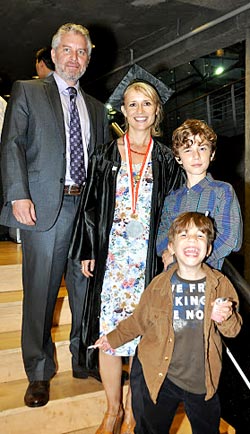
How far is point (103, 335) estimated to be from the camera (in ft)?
6.82

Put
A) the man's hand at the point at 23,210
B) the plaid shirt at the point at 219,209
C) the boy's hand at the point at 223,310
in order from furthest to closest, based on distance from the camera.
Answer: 1. the man's hand at the point at 23,210
2. the plaid shirt at the point at 219,209
3. the boy's hand at the point at 223,310

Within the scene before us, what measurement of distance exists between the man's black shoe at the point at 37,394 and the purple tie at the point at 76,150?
1.04 metres

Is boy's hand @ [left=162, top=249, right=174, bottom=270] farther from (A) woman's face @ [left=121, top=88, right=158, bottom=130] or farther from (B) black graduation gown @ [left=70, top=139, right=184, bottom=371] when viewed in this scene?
(A) woman's face @ [left=121, top=88, right=158, bottom=130]

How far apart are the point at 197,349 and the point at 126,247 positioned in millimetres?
587

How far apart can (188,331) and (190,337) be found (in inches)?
0.9

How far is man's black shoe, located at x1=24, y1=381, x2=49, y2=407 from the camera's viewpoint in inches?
88.0

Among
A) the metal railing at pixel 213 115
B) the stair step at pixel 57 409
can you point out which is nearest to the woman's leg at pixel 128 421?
the stair step at pixel 57 409

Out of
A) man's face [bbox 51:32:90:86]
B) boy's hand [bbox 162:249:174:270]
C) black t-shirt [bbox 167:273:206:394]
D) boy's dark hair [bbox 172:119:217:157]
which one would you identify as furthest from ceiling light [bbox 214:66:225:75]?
black t-shirt [bbox 167:273:206:394]

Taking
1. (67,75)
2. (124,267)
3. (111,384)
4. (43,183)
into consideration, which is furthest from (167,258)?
(67,75)

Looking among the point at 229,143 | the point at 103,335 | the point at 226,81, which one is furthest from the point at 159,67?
the point at 103,335

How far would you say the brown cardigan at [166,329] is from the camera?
1.70 metres

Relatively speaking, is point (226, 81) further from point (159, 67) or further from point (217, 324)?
point (217, 324)

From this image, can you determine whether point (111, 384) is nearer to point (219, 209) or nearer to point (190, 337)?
point (190, 337)

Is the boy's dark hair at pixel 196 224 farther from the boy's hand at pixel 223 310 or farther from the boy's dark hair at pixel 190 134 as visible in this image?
the boy's dark hair at pixel 190 134
